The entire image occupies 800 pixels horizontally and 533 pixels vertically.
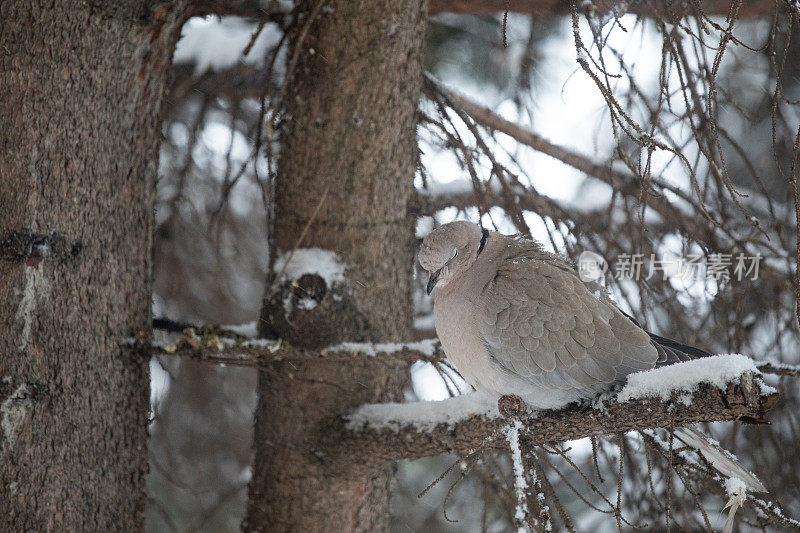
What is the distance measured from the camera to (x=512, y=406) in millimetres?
1864

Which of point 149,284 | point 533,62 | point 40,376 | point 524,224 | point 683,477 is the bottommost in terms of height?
point 683,477

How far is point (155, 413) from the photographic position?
2.33 metres

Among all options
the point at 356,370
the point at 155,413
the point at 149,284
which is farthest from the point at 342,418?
the point at 149,284

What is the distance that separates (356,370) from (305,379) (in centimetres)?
19

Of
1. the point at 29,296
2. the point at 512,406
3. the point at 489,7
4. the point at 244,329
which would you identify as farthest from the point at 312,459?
the point at 489,7

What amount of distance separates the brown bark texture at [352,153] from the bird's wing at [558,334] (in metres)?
0.58

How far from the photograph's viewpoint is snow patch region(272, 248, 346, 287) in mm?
2299

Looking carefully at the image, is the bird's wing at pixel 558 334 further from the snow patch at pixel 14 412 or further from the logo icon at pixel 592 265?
the snow patch at pixel 14 412

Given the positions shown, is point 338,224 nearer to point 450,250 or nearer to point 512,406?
point 450,250

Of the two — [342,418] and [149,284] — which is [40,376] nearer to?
[149,284]

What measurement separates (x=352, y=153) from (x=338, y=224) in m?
0.26

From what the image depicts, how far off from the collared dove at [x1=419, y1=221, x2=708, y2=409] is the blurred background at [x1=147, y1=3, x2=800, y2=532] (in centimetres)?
24

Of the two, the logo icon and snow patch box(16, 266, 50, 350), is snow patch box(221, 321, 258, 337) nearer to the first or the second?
snow patch box(16, 266, 50, 350)

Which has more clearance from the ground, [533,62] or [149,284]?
[533,62]
